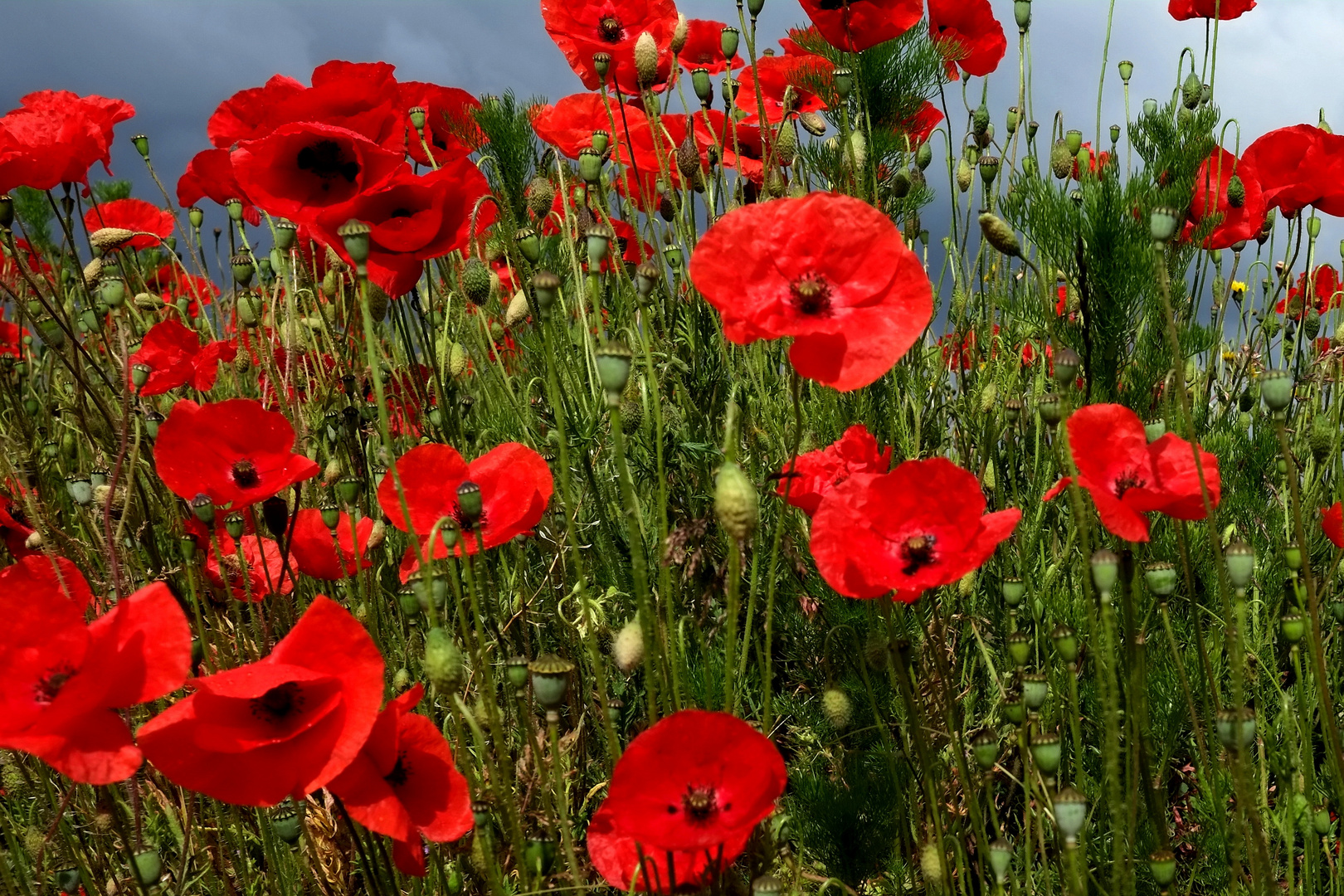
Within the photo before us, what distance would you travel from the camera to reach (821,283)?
1415 millimetres

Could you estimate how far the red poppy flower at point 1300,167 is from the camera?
2580 mm

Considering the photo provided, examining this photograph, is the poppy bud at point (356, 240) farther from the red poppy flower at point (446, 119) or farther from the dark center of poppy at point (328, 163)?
the red poppy flower at point (446, 119)

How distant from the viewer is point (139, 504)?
7.81 ft

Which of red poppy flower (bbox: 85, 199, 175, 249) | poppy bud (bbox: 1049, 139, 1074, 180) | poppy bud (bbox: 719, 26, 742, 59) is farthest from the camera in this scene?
red poppy flower (bbox: 85, 199, 175, 249)

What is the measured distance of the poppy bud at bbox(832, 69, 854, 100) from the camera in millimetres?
2051

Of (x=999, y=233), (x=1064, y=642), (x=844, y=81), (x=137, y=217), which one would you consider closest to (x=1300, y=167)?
(x=844, y=81)

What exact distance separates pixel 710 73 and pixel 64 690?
230 centimetres

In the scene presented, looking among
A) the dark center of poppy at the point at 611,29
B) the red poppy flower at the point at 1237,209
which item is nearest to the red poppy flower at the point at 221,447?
the dark center of poppy at the point at 611,29

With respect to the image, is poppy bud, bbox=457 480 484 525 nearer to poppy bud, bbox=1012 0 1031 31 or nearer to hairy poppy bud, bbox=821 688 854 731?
hairy poppy bud, bbox=821 688 854 731

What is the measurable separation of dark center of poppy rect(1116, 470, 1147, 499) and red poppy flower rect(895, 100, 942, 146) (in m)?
1.18

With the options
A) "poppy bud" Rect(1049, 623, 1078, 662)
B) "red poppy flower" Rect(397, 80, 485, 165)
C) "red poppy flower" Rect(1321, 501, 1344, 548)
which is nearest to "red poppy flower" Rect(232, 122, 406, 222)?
"red poppy flower" Rect(397, 80, 485, 165)

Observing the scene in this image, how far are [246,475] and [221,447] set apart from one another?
8 centimetres

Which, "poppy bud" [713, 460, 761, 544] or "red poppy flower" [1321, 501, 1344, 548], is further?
"red poppy flower" [1321, 501, 1344, 548]

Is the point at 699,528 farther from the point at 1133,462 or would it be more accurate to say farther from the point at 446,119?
the point at 446,119
